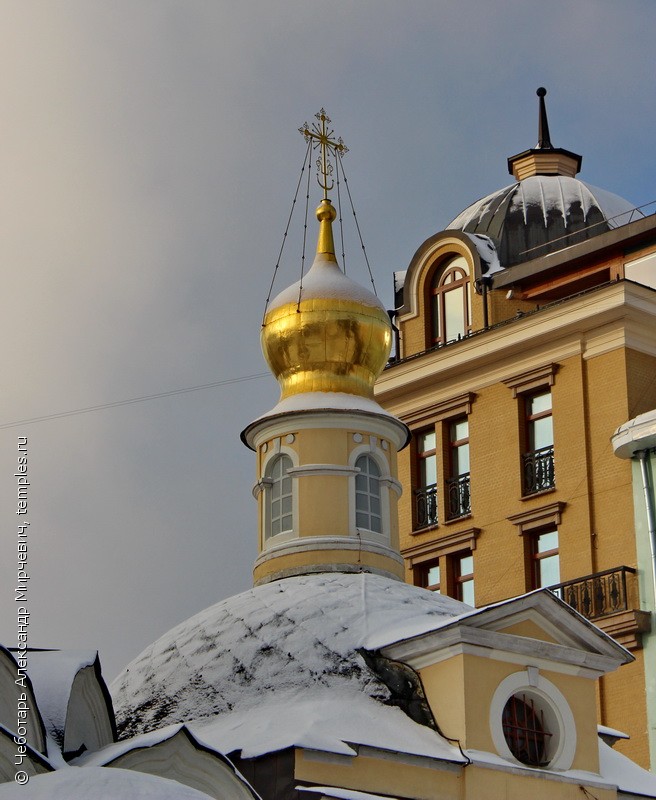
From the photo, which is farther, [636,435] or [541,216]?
[541,216]

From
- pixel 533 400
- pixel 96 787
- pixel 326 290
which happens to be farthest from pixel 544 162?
pixel 96 787

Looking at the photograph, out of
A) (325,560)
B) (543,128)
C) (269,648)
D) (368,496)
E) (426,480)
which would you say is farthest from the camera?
(543,128)

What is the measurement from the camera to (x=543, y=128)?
4591 centimetres

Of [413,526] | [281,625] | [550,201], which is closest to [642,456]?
[413,526]

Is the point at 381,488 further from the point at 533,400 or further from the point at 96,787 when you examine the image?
the point at 96,787

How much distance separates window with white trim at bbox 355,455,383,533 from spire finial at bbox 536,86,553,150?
52.5ft

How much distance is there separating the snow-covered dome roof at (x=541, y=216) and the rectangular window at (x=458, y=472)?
137 inches

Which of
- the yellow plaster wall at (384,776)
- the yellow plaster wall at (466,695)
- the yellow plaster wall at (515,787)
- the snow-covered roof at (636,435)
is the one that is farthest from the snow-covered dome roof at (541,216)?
the yellow plaster wall at (384,776)

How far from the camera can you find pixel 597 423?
38.2 m

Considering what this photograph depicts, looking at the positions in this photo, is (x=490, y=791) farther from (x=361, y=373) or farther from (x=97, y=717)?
(x=361, y=373)

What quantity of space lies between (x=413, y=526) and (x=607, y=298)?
5496 mm

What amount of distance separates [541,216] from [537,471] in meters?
6.26

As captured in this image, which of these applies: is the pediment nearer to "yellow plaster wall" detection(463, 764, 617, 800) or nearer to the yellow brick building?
"yellow plaster wall" detection(463, 764, 617, 800)

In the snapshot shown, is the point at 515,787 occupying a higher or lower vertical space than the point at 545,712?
lower
